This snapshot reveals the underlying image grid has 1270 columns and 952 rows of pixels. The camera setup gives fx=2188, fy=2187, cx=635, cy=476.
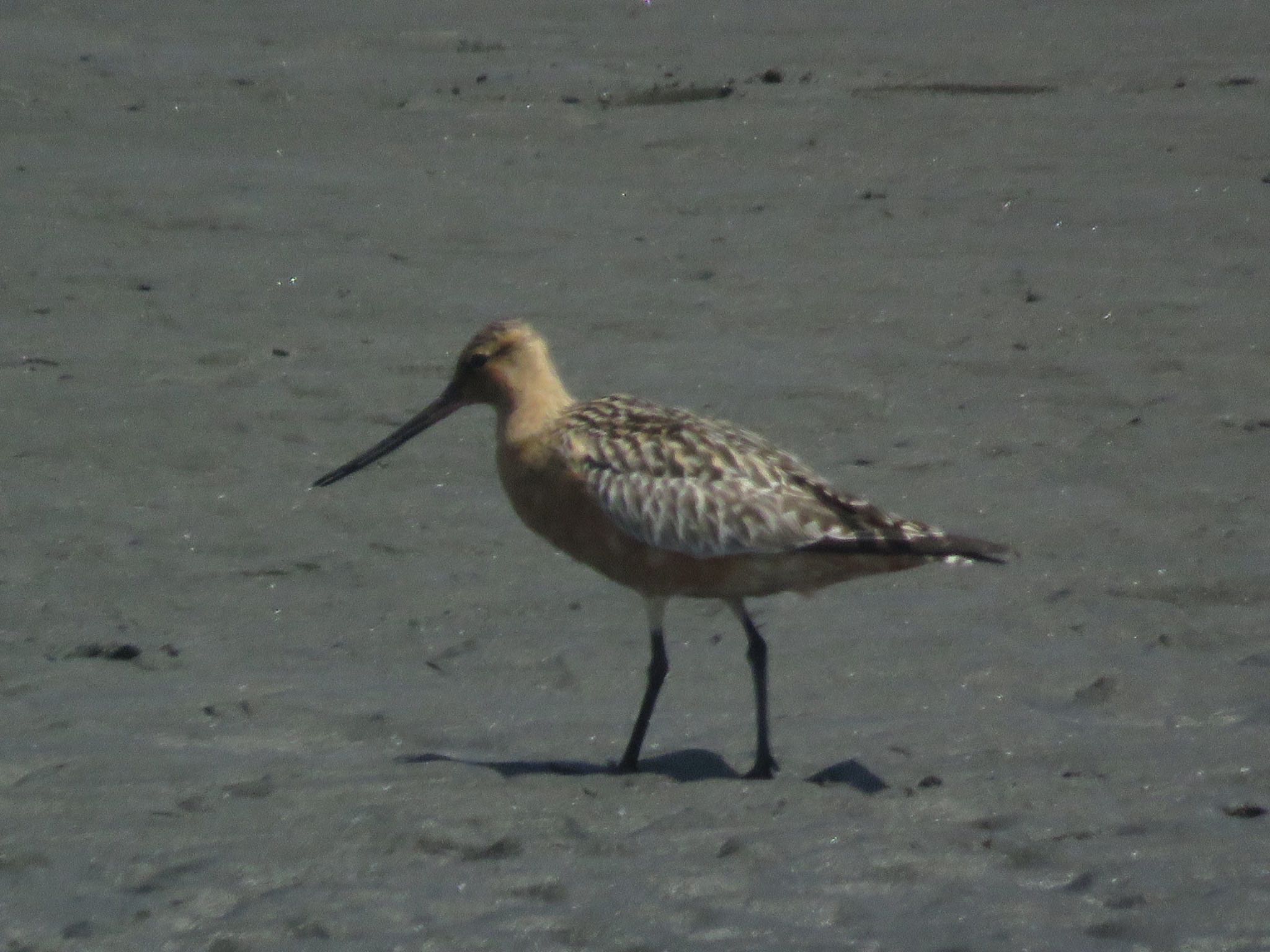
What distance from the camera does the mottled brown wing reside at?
6.07 m

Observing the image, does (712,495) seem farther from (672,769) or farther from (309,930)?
(309,930)

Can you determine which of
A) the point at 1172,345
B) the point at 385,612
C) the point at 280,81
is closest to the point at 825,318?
the point at 1172,345

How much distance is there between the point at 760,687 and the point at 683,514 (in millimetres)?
534

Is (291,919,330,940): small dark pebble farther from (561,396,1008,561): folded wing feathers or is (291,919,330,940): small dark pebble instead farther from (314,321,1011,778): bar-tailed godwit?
(561,396,1008,561): folded wing feathers

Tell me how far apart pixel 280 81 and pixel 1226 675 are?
306 inches

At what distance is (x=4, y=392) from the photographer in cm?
856

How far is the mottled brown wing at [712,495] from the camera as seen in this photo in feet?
19.9

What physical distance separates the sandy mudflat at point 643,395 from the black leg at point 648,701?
0.27ft

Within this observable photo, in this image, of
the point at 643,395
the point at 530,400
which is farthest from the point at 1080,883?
the point at 643,395

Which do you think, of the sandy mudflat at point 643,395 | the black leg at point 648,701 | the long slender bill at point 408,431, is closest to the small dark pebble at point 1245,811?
the sandy mudflat at point 643,395

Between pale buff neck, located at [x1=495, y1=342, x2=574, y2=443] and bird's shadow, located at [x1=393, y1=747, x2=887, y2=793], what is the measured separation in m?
1.10

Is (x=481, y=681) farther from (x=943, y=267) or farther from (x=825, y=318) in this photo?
(x=943, y=267)

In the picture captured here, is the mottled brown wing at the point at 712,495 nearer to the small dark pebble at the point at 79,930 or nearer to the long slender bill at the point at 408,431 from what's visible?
the long slender bill at the point at 408,431

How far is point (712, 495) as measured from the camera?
6.27 metres
